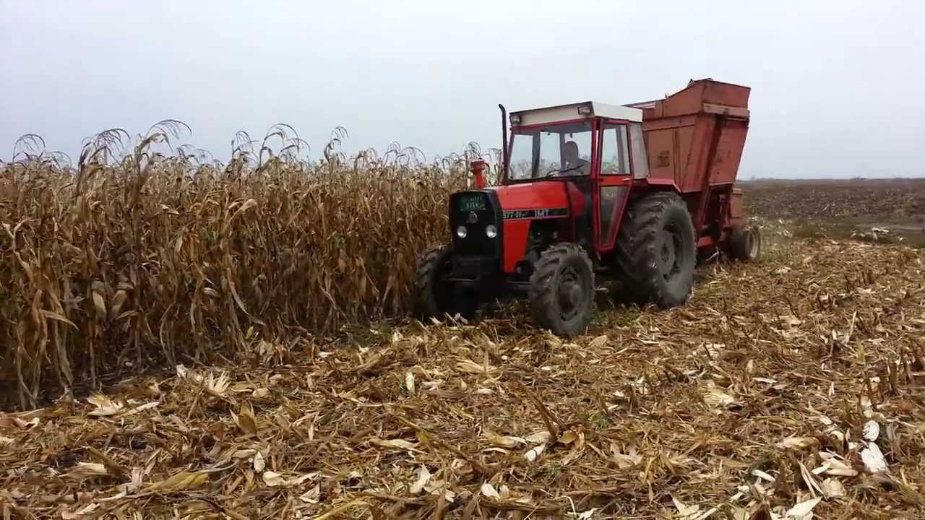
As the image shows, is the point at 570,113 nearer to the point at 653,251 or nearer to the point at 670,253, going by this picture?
the point at 653,251

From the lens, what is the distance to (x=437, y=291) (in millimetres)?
6238

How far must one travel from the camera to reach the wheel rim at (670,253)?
6969mm

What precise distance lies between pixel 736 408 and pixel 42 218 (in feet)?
14.7

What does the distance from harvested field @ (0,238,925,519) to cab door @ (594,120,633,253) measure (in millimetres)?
1234

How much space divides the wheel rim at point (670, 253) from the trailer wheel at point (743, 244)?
277 cm

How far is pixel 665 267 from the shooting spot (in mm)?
6996

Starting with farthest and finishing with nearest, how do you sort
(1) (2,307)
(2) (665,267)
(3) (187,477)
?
(2) (665,267), (1) (2,307), (3) (187,477)

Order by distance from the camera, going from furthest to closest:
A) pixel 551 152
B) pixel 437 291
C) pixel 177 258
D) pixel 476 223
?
pixel 551 152, pixel 437 291, pixel 476 223, pixel 177 258

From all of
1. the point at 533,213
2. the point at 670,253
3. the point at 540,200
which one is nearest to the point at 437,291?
the point at 533,213

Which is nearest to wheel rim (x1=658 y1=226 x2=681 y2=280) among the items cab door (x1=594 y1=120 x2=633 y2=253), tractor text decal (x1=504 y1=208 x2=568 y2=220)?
cab door (x1=594 y1=120 x2=633 y2=253)

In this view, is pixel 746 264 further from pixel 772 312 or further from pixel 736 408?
pixel 736 408

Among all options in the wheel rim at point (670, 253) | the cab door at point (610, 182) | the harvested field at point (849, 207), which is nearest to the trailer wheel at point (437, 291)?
the cab door at point (610, 182)

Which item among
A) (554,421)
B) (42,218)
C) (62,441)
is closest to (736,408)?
(554,421)

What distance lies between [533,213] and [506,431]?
9.15 feet
